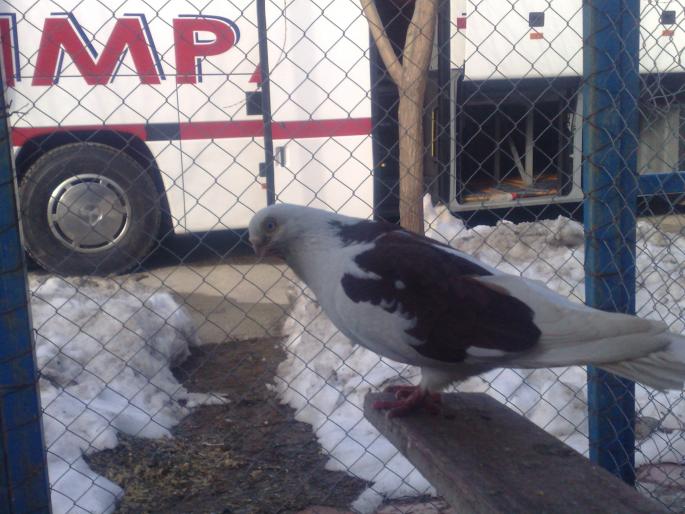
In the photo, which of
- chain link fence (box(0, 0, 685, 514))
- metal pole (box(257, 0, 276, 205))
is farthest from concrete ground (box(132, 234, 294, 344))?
metal pole (box(257, 0, 276, 205))

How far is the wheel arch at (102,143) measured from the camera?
6.39 m

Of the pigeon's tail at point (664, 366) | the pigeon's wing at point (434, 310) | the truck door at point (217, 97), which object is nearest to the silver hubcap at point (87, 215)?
the truck door at point (217, 97)

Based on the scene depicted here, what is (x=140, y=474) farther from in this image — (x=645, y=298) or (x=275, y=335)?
(x=645, y=298)

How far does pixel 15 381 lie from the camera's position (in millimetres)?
2029

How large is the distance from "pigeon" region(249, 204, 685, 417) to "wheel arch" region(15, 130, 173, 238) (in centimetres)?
436

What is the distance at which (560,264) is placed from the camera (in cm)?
560

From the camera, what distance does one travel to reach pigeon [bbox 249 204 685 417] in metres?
1.88

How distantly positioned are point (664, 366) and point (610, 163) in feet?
2.85

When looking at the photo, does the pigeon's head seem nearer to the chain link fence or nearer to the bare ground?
the chain link fence

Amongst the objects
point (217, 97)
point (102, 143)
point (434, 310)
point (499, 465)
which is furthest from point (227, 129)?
point (499, 465)

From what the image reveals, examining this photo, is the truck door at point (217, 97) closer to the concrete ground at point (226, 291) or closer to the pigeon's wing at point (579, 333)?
the concrete ground at point (226, 291)

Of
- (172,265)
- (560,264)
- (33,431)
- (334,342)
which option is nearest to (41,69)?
(172,265)

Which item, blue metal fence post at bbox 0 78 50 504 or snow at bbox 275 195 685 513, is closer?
blue metal fence post at bbox 0 78 50 504

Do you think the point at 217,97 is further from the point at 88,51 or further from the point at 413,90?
the point at 413,90
